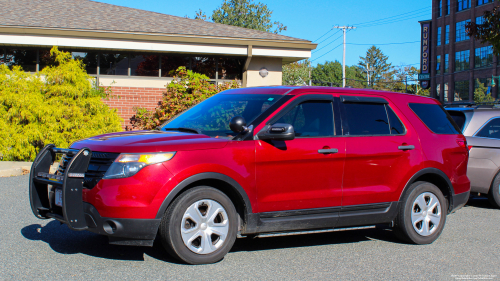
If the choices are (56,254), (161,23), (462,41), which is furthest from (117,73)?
(462,41)

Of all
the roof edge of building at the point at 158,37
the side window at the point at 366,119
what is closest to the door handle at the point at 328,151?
the side window at the point at 366,119

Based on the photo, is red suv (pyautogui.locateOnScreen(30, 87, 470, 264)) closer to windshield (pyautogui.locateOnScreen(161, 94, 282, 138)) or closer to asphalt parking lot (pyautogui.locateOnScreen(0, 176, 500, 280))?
windshield (pyautogui.locateOnScreen(161, 94, 282, 138))

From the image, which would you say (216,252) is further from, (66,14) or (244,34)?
(66,14)

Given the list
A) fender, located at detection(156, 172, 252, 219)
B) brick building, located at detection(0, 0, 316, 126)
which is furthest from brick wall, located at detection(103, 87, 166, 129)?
fender, located at detection(156, 172, 252, 219)

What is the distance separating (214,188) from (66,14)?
15466mm

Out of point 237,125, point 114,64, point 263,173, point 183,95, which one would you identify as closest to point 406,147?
point 263,173

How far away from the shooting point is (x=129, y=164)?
4.62m

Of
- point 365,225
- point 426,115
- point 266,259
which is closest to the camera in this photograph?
point 266,259

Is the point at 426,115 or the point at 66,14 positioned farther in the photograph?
the point at 66,14

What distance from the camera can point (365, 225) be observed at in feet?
19.4

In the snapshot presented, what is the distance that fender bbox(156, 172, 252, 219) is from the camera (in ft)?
15.4

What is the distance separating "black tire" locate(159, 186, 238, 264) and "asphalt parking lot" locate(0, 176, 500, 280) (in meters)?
0.11

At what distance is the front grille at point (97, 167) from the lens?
15.4ft

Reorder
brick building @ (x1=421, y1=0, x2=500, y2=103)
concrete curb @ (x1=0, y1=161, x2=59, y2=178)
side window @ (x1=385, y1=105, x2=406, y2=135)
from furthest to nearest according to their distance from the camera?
brick building @ (x1=421, y1=0, x2=500, y2=103)
concrete curb @ (x1=0, y1=161, x2=59, y2=178)
side window @ (x1=385, y1=105, x2=406, y2=135)
